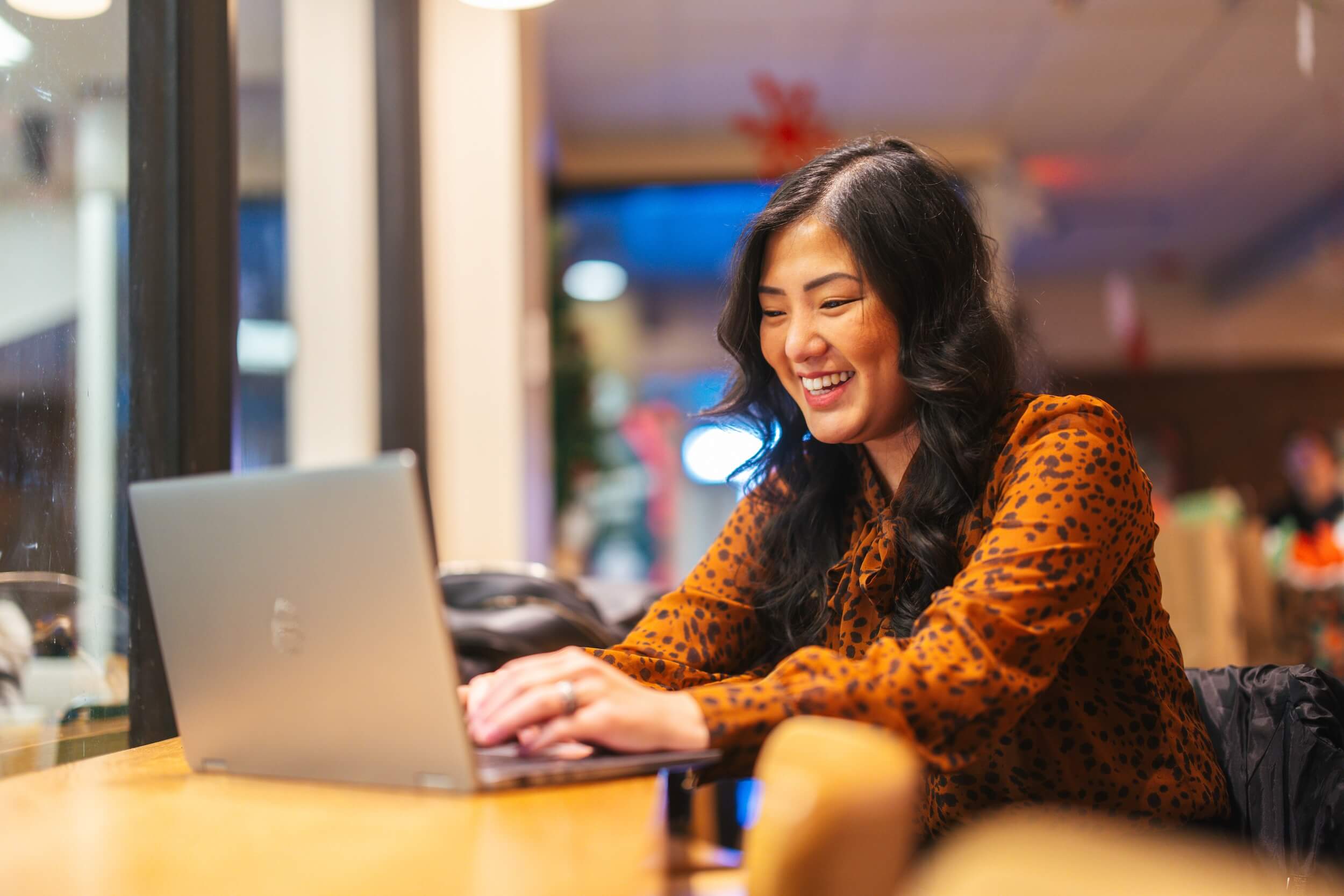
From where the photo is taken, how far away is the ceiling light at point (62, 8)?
139 centimetres

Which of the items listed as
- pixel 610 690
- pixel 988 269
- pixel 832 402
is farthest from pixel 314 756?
pixel 988 269

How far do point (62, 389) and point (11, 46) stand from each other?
41cm

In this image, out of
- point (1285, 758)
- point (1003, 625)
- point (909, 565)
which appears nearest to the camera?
point (1003, 625)

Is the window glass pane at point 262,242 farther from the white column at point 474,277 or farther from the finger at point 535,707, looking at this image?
the finger at point 535,707

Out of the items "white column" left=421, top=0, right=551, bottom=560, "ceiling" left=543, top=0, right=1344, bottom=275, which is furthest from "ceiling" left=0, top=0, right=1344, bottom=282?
"white column" left=421, top=0, right=551, bottom=560

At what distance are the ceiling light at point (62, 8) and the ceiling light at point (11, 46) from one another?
33 mm

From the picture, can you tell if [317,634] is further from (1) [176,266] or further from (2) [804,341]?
(1) [176,266]

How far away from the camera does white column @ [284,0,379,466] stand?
9.26 feet

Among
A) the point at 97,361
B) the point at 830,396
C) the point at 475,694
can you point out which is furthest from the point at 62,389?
the point at 830,396

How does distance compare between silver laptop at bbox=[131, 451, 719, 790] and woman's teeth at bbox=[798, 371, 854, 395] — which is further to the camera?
woman's teeth at bbox=[798, 371, 854, 395]

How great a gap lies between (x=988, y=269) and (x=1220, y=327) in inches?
370

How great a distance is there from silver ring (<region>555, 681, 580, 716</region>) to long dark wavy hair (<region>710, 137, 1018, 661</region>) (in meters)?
0.47

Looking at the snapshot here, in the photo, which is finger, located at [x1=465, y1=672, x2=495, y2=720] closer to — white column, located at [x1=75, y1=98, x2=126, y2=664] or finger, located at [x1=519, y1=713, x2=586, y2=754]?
finger, located at [x1=519, y1=713, x2=586, y2=754]

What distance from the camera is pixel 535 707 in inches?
38.6
